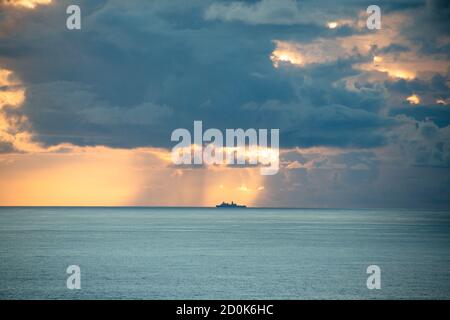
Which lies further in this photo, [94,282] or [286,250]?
[286,250]

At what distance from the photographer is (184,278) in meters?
85.2

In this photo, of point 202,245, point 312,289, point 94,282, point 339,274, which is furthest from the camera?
point 202,245

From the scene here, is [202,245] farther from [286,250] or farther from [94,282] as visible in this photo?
[94,282]
